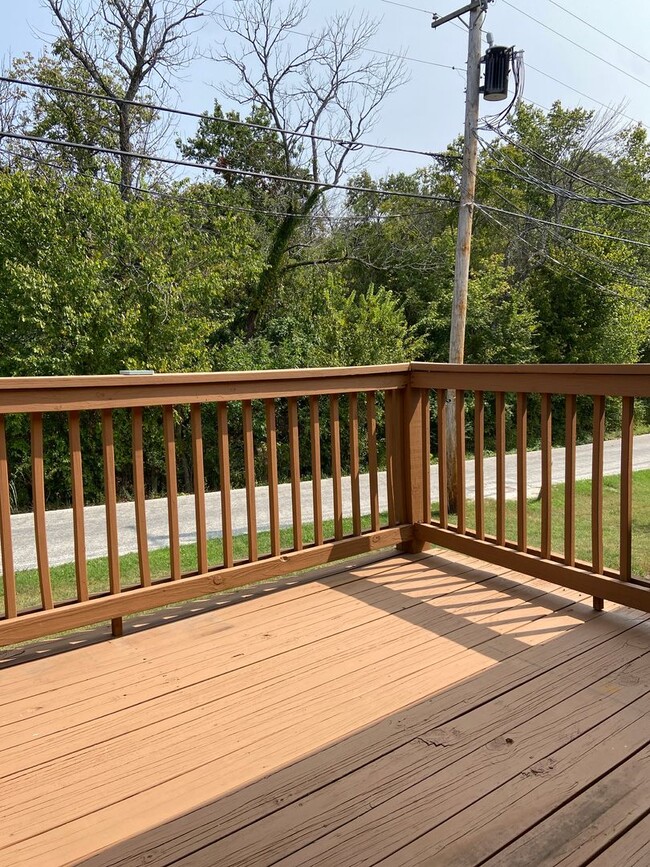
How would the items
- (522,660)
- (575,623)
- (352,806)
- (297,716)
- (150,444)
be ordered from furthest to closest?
(150,444) → (575,623) → (522,660) → (297,716) → (352,806)

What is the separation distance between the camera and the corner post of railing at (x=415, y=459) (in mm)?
3072

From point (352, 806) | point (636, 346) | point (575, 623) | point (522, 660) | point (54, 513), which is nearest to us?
point (352, 806)

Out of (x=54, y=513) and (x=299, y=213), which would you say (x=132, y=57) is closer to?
(x=299, y=213)

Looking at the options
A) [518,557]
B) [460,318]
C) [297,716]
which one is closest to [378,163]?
[460,318]

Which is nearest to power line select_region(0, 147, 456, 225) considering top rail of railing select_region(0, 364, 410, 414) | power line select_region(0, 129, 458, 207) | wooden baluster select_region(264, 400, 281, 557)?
power line select_region(0, 129, 458, 207)

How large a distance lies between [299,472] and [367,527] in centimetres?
301

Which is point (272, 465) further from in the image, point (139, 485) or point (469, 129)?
point (469, 129)

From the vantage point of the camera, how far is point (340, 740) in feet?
5.45

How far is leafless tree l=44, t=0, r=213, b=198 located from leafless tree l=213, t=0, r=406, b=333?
96cm

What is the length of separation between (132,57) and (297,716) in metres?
13.9

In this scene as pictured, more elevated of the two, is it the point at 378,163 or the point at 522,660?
the point at 378,163

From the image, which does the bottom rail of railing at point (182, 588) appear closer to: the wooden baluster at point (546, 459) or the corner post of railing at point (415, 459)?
the corner post of railing at point (415, 459)

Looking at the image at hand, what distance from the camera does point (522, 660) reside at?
2.06m

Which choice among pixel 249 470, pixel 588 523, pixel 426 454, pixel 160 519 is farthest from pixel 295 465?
pixel 160 519
